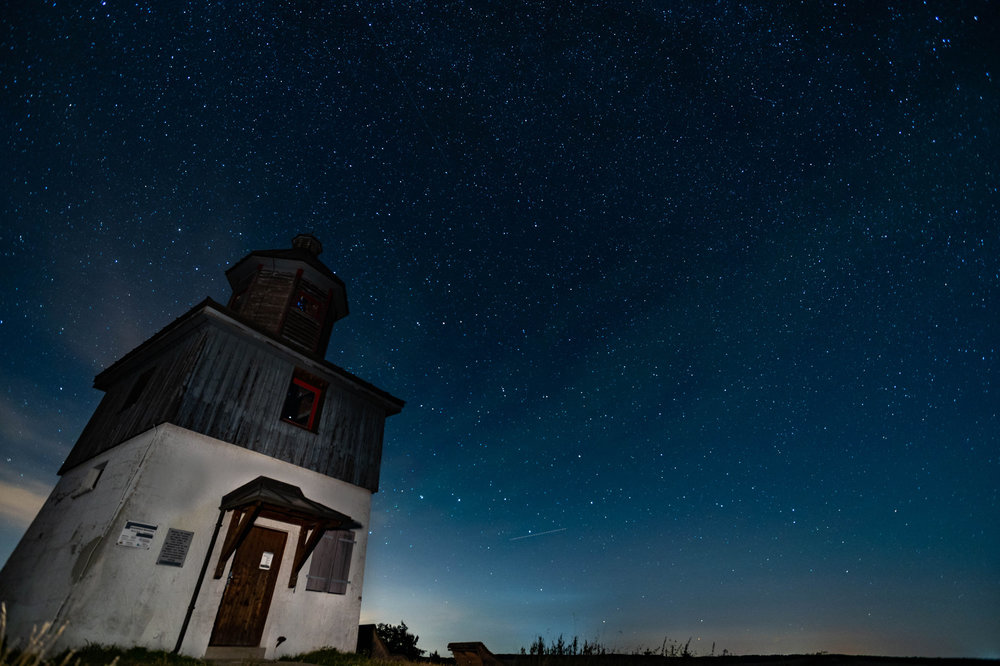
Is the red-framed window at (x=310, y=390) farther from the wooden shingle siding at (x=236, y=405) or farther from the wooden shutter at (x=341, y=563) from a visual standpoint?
the wooden shutter at (x=341, y=563)

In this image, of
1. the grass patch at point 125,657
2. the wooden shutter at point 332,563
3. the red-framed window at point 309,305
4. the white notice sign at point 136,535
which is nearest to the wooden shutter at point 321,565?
the wooden shutter at point 332,563

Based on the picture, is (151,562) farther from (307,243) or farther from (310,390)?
(307,243)

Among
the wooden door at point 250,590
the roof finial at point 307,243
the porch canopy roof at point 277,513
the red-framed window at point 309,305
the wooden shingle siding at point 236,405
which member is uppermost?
the roof finial at point 307,243

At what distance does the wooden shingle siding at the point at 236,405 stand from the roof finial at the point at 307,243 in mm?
5367

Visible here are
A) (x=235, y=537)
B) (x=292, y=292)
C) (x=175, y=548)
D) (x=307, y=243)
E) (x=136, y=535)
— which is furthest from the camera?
(x=307, y=243)

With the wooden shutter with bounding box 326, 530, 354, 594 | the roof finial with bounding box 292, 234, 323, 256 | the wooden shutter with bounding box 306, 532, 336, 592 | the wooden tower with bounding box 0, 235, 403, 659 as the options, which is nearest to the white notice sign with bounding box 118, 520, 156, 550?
the wooden tower with bounding box 0, 235, 403, 659

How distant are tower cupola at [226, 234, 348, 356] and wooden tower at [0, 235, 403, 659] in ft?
0.63

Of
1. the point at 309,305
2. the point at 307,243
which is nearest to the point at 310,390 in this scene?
the point at 309,305

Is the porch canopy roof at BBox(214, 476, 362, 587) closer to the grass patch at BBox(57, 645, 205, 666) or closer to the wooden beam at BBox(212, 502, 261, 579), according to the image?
the wooden beam at BBox(212, 502, 261, 579)

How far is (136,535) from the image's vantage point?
10344 mm

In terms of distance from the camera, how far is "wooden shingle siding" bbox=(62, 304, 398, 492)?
12.2 metres

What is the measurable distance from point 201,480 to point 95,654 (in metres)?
3.48

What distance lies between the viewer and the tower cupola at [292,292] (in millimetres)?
16156

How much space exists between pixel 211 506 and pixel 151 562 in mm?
1497
